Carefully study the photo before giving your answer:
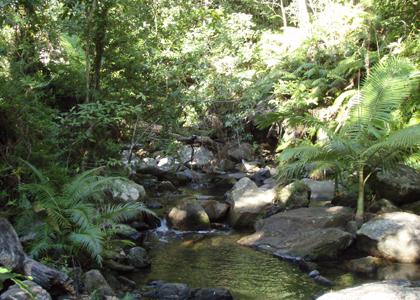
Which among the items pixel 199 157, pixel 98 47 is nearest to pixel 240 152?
pixel 199 157

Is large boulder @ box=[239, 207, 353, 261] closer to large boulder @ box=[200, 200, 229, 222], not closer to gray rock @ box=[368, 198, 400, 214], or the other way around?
gray rock @ box=[368, 198, 400, 214]

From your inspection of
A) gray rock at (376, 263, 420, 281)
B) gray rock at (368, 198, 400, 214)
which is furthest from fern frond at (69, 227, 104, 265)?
gray rock at (368, 198, 400, 214)

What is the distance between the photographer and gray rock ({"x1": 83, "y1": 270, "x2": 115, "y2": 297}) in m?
4.66

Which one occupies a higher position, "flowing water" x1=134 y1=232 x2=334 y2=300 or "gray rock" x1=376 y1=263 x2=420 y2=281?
"gray rock" x1=376 y1=263 x2=420 y2=281

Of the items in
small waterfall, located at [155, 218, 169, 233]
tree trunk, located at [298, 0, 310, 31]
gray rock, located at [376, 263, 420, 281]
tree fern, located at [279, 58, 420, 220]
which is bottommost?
gray rock, located at [376, 263, 420, 281]

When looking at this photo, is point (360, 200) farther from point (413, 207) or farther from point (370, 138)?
point (370, 138)

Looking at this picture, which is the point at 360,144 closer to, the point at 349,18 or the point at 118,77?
the point at 118,77

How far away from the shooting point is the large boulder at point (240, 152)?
14.1m

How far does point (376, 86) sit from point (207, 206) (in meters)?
3.70

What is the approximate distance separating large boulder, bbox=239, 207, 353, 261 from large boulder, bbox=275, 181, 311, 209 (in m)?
0.72

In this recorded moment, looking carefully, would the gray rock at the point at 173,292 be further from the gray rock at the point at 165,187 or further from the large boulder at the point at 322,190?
the gray rock at the point at 165,187

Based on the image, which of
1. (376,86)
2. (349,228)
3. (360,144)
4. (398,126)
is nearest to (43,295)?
(349,228)

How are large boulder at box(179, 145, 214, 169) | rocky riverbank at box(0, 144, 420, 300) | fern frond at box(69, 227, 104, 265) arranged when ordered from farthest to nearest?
1. large boulder at box(179, 145, 214, 169)
2. fern frond at box(69, 227, 104, 265)
3. rocky riverbank at box(0, 144, 420, 300)

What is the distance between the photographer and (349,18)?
43.3 ft
